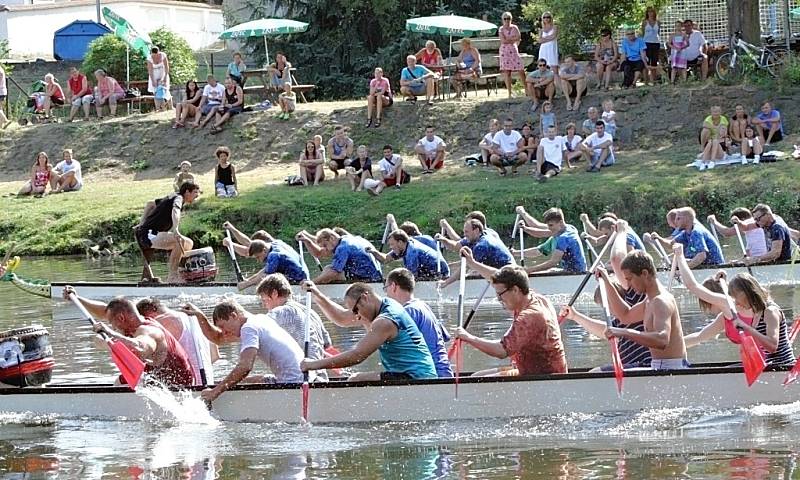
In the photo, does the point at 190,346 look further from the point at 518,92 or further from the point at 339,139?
the point at 518,92

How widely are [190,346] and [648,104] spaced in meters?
18.8

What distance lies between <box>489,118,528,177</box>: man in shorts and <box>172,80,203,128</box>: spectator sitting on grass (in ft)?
27.6

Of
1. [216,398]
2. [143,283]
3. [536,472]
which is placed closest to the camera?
[536,472]

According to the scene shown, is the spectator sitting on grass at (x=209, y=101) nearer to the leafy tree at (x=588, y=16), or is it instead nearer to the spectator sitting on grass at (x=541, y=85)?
the spectator sitting on grass at (x=541, y=85)

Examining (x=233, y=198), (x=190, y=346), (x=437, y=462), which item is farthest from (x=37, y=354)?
(x=233, y=198)

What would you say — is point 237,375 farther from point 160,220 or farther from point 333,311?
point 160,220

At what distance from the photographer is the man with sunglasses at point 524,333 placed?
11.1 m

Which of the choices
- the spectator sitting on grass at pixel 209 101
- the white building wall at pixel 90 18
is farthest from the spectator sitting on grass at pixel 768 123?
the white building wall at pixel 90 18

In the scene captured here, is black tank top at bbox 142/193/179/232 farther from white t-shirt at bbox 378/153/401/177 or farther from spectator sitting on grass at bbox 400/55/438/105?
spectator sitting on grass at bbox 400/55/438/105

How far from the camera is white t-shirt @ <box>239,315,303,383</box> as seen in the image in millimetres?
11609

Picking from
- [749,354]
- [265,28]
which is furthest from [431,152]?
[749,354]

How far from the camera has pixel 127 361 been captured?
11664mm

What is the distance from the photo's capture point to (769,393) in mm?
11445

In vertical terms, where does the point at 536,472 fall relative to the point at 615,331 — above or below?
below
